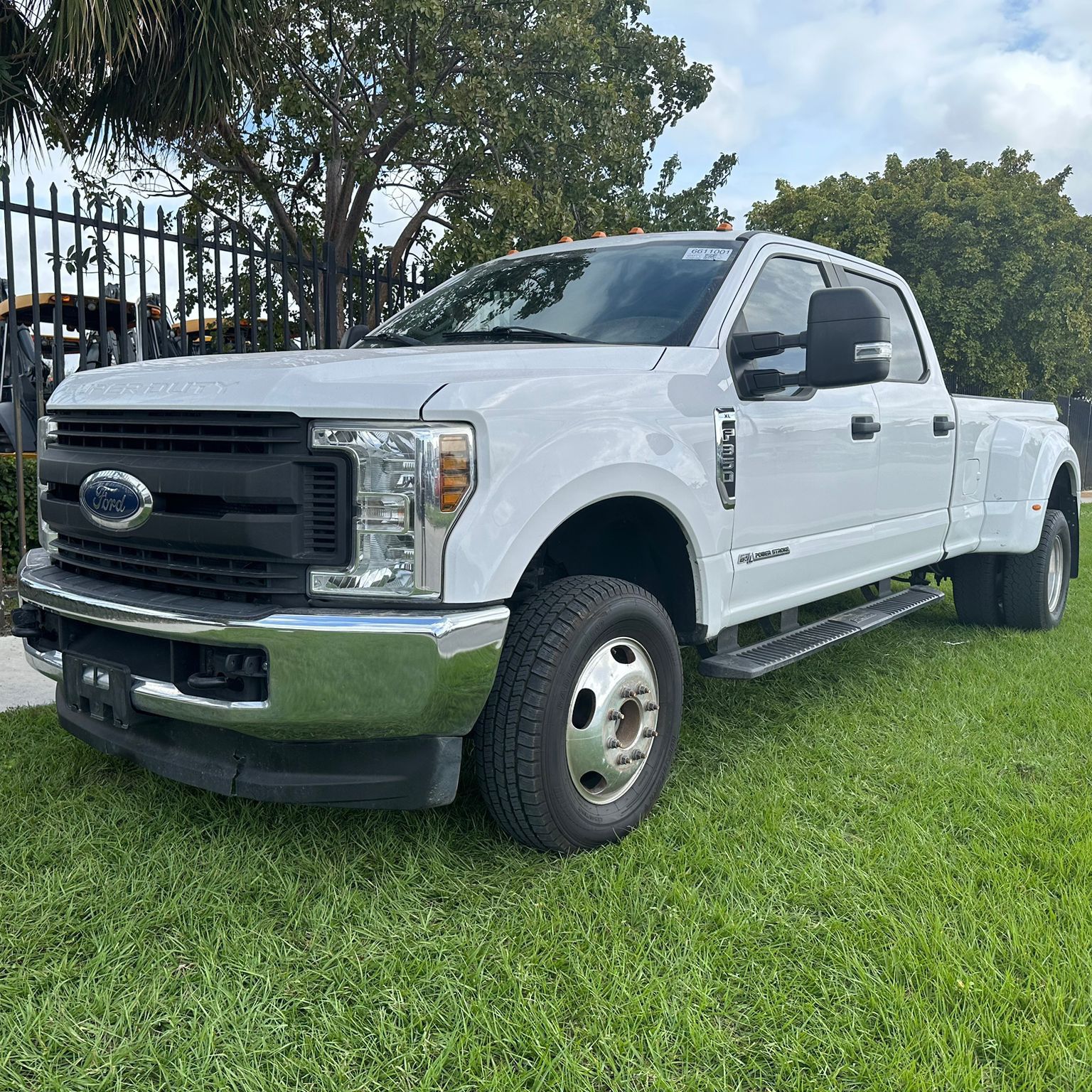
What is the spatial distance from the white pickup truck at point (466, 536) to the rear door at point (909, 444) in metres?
0.56

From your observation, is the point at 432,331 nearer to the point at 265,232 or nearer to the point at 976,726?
the point at 976,726

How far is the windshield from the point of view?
11.5ft

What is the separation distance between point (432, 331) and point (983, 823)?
8.41 feet

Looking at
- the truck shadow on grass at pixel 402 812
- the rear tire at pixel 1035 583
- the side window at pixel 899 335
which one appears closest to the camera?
the truck shadow on grass at pixel 402 812

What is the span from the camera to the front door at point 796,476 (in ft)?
11.4

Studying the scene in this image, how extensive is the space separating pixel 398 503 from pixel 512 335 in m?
1.34

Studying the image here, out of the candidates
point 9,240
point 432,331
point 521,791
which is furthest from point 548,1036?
point 9,240

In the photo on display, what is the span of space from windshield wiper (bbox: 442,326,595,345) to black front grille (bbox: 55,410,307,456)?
127cm

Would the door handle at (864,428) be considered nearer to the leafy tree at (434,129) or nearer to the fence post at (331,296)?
the fence post at (331,296)

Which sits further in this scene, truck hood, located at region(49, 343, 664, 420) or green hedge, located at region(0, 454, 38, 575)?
green hedge, located at region(0, 454, 38, 575)

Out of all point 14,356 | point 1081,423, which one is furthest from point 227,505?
point 1081,423

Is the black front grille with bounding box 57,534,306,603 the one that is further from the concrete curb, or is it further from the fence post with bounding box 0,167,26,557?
the fence post with bounding box 0,167,26,557

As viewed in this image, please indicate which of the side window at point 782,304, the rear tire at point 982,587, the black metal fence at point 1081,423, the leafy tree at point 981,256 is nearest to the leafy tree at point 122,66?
the side window at point 782,304

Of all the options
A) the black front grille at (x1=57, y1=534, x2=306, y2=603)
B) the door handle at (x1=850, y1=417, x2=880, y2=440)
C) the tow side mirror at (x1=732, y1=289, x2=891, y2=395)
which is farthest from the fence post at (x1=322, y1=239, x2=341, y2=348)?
the black front grille at (x1=57, y1=534, x2=306, y2=603)
